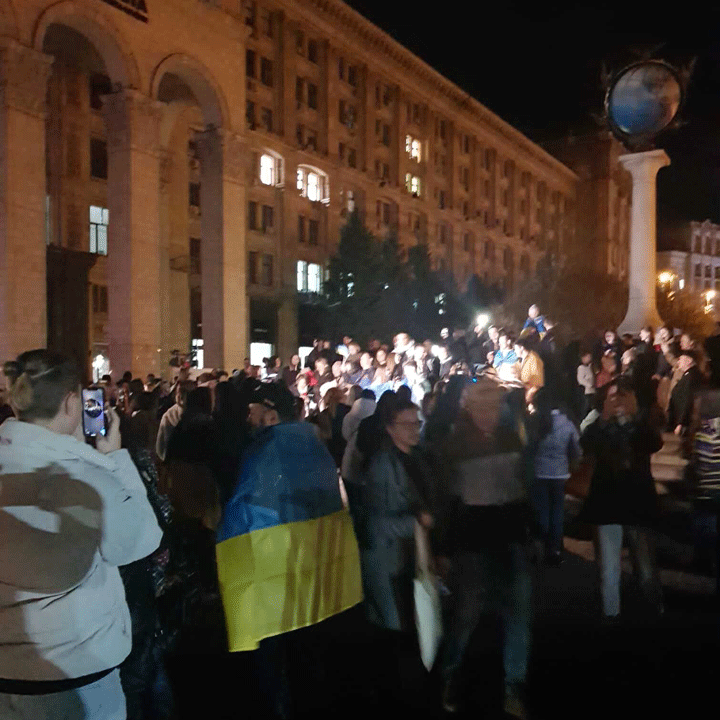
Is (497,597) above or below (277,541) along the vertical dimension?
below

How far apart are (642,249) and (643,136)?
3348mm

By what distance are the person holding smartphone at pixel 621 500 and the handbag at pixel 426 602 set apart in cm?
161

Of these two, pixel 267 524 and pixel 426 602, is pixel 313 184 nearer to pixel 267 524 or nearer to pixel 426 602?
pixel 426 602

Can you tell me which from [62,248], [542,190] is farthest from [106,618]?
[542,190]

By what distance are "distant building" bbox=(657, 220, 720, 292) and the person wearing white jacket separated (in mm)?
108593

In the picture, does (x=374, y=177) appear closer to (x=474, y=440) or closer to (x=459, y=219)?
(x=459, y=219)

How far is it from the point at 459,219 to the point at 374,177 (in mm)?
13670

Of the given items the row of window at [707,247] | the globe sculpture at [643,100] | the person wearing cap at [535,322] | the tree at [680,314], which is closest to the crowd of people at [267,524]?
the person wearing cap at [535,322]

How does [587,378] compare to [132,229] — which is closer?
[587,378]

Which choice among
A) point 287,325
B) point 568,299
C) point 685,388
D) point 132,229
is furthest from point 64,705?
point 568,299

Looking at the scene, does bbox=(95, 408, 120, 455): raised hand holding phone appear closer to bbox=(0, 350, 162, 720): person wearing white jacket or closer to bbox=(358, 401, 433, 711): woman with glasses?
bbox=(0, 350, 162, 720): person wearing white jacket

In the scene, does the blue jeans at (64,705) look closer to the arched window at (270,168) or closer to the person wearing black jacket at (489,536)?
the person wearing black jacket at (489,536)

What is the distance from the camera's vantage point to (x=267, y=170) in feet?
139

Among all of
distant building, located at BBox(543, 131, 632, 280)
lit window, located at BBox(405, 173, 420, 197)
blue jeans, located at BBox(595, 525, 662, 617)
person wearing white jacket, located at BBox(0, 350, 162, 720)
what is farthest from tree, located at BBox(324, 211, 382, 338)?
distant building, located at BBox(543, 131, 632, 280)
